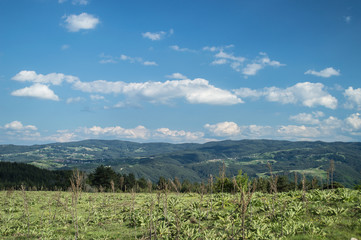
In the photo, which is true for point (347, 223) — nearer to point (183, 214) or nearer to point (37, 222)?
point (183, 214)

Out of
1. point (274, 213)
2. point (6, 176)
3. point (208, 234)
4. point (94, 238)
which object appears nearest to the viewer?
point (208, 234)

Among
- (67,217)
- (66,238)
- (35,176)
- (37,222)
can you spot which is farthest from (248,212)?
(35,176)

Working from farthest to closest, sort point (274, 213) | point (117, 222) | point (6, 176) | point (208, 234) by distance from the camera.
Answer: point (6, 176)
point (117, 222)
point (274, 213)
point (208, 234)

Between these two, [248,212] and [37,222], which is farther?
[37,222]

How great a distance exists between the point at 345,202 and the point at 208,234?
10.4 m

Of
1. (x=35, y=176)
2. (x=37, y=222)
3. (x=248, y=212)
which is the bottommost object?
(x=35, y=176)

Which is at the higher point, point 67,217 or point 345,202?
point 345,202

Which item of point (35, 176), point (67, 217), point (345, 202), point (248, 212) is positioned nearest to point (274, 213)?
point (248, 212)

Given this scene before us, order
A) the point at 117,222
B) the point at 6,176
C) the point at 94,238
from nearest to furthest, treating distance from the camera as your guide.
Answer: the point at 94,238, the point at 117,222, the point at 6,176

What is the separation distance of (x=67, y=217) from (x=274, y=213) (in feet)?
49.9

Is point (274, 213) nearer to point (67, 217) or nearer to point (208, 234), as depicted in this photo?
point (208, 234)

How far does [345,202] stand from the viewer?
16594 mm

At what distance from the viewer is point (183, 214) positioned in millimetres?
16641

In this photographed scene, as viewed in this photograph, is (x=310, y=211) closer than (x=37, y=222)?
Yes
